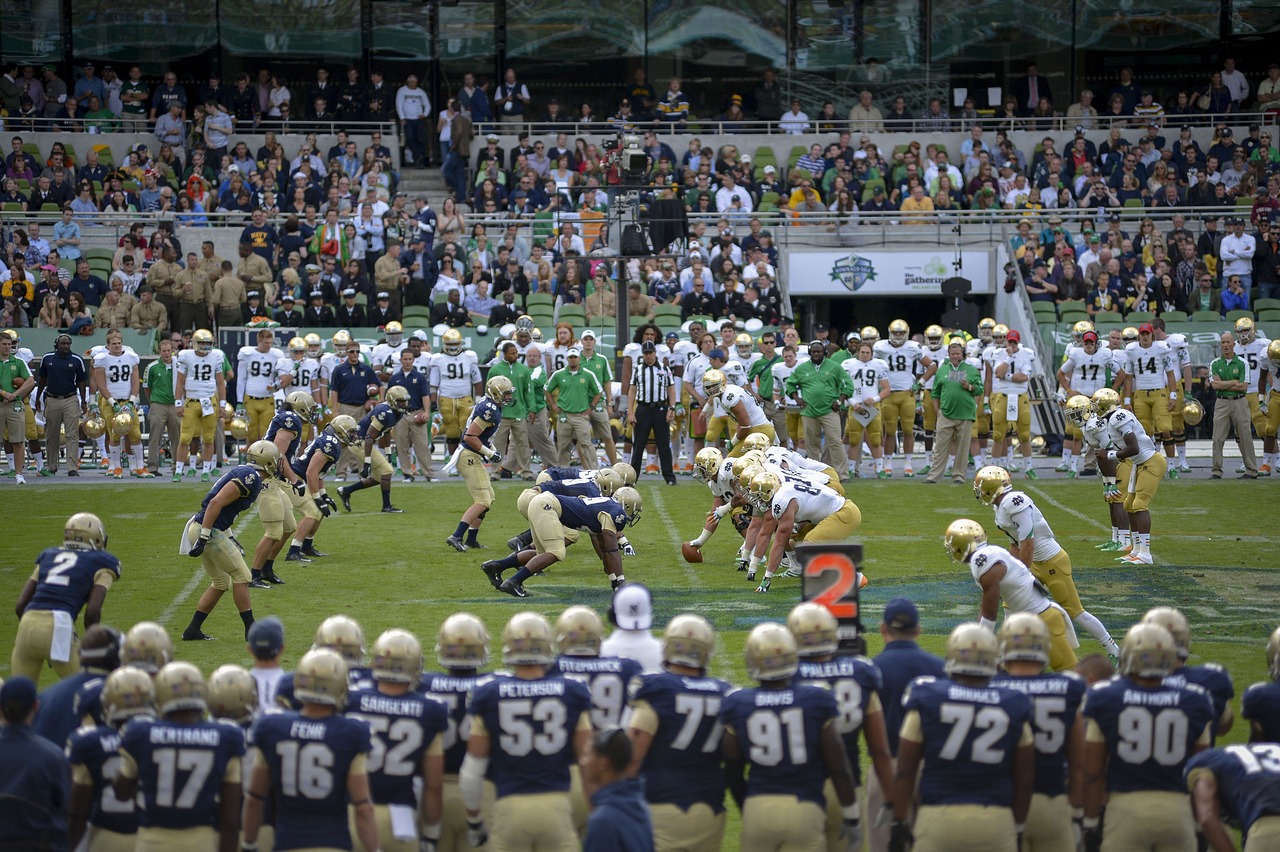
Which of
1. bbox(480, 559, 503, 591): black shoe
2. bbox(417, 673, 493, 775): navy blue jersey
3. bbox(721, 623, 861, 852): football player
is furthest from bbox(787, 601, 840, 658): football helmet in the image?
Answer: bbox(480, 559, 503, 591): black shoe

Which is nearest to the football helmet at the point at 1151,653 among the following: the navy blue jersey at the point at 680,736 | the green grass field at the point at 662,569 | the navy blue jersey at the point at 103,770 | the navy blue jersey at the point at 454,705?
the navy blue jersey at the point at 680,736

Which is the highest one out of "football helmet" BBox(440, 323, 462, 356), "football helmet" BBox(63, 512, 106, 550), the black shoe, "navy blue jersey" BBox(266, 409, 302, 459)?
"football helmet" BBox(440, 323, 462, 356)

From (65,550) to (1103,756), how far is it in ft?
18.5

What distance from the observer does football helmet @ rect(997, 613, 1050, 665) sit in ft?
20.0

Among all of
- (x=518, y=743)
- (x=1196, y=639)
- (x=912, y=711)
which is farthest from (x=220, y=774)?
(x=1196, y=639)

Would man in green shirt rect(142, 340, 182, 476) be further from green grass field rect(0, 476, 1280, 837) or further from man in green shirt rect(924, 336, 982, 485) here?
man in green shirt rect(924, 336, 982, 485)

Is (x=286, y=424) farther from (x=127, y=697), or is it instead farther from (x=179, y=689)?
(x=179, y=689)

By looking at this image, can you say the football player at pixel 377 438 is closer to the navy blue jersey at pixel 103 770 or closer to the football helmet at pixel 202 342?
the football helmet at pixel 202 342

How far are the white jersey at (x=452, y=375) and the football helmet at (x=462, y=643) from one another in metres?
12.9

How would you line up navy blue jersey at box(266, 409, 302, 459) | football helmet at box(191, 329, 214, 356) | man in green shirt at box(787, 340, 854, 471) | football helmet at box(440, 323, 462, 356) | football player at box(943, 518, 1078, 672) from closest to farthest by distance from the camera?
football player at box(943, 518, 1078, 672) → navy blue jersey at box(266, 409, 302, 459) → man in green shirt at box(787, 340, 854, 471) → football helmet at box(191, 329, 214, 356) → football helmet at box(440, 323, 462, 356)

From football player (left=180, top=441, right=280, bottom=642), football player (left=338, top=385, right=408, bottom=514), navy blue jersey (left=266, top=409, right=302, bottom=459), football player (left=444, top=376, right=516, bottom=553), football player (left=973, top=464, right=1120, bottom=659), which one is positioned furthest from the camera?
football player (left=338, top=385, right=408, bottom=514)

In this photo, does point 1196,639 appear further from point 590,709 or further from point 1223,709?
point 590,709

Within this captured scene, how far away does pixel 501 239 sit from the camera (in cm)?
2411

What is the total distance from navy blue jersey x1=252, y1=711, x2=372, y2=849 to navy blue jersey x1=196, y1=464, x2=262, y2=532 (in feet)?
17.2
